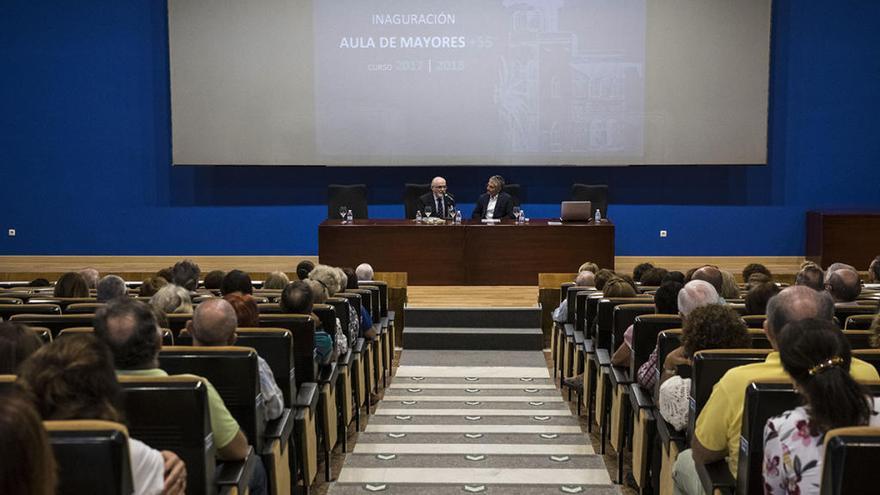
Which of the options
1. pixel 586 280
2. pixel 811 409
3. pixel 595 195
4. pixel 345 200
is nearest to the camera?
pixel 811 409

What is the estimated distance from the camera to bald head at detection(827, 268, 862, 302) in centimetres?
489

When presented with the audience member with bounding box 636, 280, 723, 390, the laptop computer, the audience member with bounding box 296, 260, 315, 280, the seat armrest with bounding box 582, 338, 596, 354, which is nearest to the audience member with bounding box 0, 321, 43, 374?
the audience member with bounding box 636, 280, 723, 390

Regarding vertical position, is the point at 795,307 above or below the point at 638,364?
above

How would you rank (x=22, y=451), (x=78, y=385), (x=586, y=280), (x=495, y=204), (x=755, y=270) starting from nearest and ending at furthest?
1. (x=22, y=451)
2. (x=78, y=385)
3. (x=755, y=270)
4. (x=586, y=280)
5. (x=495, y=204)

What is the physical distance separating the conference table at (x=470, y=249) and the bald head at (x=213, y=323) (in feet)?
20.2

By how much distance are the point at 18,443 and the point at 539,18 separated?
395 inches

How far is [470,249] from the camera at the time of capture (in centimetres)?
947

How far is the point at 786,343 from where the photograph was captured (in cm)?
236

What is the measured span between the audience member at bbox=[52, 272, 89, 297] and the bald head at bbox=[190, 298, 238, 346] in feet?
7.48

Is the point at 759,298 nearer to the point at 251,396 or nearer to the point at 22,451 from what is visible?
the point at 251,396

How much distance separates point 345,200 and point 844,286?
6.31m

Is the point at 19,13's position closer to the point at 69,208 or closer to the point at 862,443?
the point at 69,208

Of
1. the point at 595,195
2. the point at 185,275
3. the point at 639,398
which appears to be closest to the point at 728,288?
the point at 639,398

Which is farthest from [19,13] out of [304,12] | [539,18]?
[539,18]
